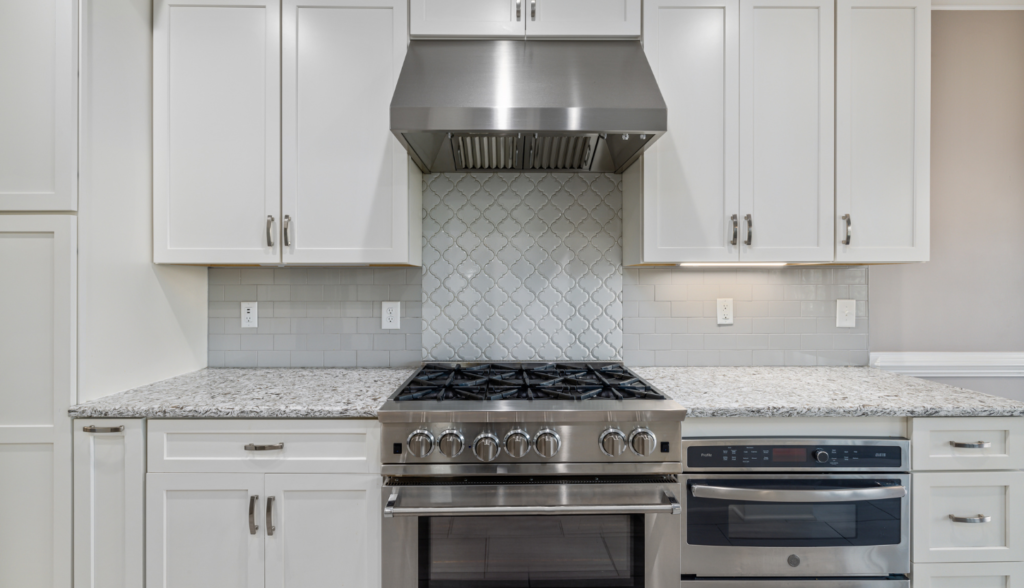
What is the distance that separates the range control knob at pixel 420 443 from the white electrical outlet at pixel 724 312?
137 centimetres

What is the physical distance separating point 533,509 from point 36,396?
4.87ft

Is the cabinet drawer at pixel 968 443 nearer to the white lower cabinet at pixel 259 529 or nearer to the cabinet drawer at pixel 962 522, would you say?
Answer: the cabinet drawer at pixel 962 522

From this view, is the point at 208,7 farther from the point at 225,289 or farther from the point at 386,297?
the point at 386,297

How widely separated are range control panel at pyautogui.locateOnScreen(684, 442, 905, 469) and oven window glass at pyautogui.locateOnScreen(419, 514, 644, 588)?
29 cm

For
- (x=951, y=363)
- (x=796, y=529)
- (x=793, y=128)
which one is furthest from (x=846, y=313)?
(x=796, y=529)

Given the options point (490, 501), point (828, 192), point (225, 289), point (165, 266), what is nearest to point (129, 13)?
point (165, 266)

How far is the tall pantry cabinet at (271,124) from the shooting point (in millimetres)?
1734

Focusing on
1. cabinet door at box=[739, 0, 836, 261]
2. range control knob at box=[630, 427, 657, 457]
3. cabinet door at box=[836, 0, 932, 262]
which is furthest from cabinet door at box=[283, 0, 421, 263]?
cabinet door at box=[836, 0, 932, 262]

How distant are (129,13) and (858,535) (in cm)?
284

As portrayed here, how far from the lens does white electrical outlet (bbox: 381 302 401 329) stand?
2.10 metres

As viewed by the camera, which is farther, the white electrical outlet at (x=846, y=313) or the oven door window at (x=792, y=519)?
the white electrical outlet at (x=846, y=313)

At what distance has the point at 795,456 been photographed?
1420 millimetres

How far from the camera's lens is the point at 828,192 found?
1.76 metres

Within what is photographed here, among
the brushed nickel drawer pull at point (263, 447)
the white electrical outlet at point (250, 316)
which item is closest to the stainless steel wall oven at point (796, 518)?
the brushed nickel drawer pull at point (263, 447)
